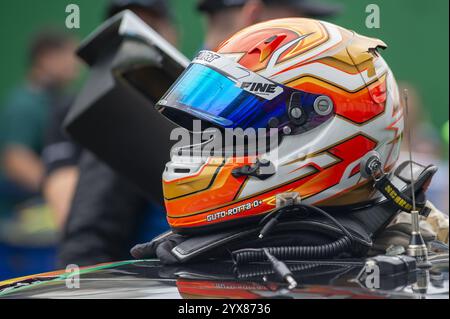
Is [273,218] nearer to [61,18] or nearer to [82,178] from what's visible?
[82,178]

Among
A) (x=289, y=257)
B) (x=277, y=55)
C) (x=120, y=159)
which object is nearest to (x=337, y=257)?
(x=289, y=257)

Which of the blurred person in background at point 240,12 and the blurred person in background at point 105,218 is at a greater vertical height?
the blurred person in background at point 240,12

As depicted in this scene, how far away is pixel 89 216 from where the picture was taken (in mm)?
4141

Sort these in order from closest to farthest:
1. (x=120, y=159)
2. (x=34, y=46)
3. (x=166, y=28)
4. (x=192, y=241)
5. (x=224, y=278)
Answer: (x=224, y=278)
(x=192, y=241)
(x=120, y=159)
(x=166, y=28)
(x=34, y=46)

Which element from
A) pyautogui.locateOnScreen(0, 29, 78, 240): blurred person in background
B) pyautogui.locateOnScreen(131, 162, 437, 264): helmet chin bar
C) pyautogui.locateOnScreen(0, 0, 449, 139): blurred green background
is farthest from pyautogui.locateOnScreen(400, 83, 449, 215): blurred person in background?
pyautogui.locateOnScreen(131, 162, 437, 264): helmet chin bar

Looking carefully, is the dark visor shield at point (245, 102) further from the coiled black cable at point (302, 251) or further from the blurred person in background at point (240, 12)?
the blurred person in background at point (240, 12)

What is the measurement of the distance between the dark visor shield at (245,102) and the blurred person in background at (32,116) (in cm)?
349

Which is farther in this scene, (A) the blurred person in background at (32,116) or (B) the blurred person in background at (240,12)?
(A) the blurred person in background at (32,116)

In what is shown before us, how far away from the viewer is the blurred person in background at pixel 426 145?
6682mm

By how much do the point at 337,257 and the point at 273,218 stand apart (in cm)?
22

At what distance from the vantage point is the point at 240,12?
4555 millimetres

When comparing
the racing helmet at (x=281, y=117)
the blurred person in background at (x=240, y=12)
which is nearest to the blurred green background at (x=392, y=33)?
the blurred person in background at (x=240, y=12)

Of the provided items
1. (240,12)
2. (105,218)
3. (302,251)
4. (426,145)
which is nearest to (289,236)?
(302,251)

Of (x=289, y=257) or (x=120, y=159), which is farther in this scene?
(x=120, y=159)
